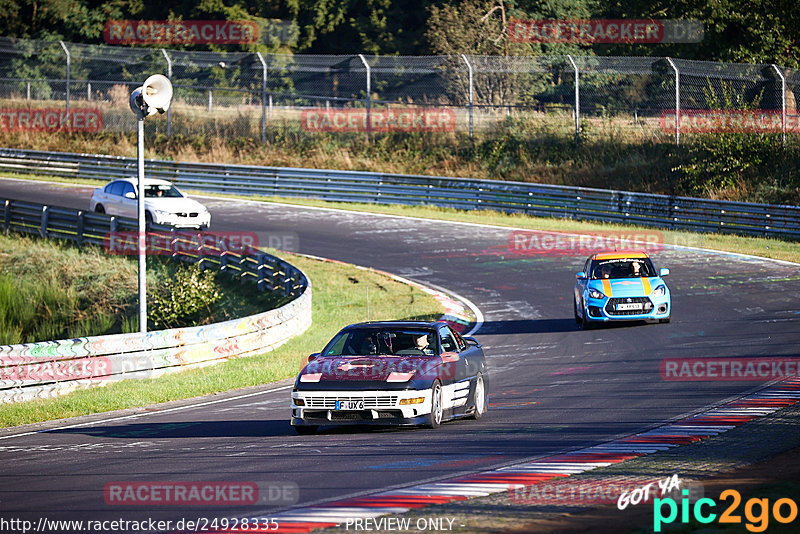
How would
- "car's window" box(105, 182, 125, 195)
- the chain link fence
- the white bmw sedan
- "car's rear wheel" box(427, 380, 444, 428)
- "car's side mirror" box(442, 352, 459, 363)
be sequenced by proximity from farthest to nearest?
the chain link fence
"car's window" box(105, 182, 125, 195)
the white bmw sedan
"car's side mirror" box(442, 352, 459, 363)
"car's rear wheel" box(427, 380, 444, 428)

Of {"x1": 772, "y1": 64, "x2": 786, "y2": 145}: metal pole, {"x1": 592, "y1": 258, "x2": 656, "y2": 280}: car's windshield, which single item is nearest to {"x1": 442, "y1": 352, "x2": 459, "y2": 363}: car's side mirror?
{"x1": 592, "y1": 258, "x2": 656, "y2": 280}: car's windshield

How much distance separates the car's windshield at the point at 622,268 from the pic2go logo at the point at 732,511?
520 inches

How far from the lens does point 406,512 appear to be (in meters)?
7.73

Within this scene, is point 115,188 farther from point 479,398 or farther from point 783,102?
point 479,398

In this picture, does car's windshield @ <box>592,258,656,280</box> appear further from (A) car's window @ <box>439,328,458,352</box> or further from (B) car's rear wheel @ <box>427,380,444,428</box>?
(B) car's rear wheel @ <box>427,380,444,428</box>

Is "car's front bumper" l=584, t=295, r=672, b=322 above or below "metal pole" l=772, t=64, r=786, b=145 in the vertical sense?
below

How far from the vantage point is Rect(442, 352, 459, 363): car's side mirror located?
1222cm

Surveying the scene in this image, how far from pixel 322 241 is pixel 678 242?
435 inches

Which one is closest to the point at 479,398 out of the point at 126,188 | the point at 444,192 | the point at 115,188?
the point at 126,188

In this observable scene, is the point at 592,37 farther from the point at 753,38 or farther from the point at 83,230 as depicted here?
the point at 83,230

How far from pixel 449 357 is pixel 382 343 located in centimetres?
87

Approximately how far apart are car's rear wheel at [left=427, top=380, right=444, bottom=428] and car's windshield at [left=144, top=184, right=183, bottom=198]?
2246 cm

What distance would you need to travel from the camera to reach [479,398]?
12.9 metres

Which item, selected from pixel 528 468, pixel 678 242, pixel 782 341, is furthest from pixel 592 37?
pixel 528 468
